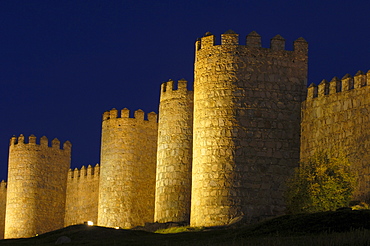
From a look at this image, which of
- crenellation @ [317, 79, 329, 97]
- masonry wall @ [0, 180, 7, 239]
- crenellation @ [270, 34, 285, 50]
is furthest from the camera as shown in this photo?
masonry wall @ [0, 180, 7, 239]

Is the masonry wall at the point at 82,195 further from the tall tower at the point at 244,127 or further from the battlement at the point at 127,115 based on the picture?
the tall tower at the point at 244,127

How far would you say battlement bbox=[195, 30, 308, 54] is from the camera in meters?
29.1

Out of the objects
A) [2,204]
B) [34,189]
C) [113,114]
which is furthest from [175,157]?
[2,204]

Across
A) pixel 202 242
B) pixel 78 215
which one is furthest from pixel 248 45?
pixel 78 215

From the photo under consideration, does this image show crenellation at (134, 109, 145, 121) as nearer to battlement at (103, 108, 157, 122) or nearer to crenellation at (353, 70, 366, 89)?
battlement at (103, 108, 157, 122)

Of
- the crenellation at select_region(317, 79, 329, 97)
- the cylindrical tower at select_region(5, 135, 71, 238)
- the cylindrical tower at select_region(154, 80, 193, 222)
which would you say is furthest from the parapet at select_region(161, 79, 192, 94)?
the cylindrical tower at select_region(5, 135, 71, 238)

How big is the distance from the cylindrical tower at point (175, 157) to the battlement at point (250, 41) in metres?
3.67

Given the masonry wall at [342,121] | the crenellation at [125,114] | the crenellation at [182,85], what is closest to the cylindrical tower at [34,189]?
the crenellation at [125,114]

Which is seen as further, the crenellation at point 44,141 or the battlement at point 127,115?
the crenellation at point 44,141

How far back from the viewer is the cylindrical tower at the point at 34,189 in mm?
43688

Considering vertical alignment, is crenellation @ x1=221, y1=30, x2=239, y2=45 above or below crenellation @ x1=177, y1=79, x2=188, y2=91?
above

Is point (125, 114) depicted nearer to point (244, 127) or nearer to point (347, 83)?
point (244, 127)

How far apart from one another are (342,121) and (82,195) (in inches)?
709

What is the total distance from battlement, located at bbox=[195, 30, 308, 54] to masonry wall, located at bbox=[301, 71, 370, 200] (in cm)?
159
